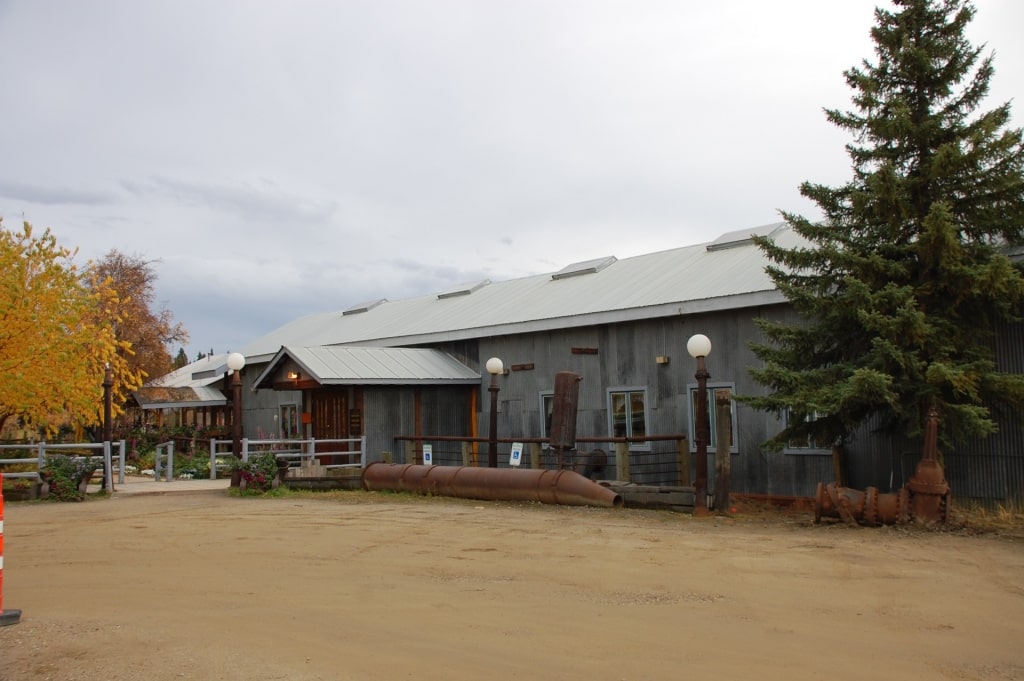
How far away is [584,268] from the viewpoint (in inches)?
943

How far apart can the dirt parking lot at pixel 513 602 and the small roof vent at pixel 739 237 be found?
8964 millimetres

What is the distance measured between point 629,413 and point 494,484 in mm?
4023

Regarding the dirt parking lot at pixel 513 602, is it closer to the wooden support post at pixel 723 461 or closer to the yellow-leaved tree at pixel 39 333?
the wooden support post at pixel 723 461

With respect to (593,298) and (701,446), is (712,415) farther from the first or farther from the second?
(593,298)

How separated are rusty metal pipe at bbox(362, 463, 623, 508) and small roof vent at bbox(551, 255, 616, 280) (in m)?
8.59

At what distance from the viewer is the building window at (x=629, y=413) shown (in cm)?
1792

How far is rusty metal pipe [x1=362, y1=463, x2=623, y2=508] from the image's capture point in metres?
14.3

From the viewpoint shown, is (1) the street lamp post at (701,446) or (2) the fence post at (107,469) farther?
(2) the fence post at (107,469)

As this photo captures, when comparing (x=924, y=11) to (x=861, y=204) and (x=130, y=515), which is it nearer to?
(x=861, y=204)

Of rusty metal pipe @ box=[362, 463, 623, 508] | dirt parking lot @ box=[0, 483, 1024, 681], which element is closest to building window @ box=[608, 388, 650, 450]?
rusty metal pipe @ box=[362, 463, 623, 508]

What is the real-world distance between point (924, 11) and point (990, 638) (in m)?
9.45

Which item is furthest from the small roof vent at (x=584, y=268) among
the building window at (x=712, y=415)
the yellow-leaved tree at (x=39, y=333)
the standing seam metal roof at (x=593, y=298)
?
the yellow-leaved tree at (x=39, y=333)

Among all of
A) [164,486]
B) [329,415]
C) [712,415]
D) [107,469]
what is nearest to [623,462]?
[712,415]

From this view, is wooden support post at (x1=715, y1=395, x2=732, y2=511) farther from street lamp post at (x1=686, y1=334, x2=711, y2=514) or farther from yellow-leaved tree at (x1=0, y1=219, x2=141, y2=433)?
yellow-leaved tree at (x1=0, y1=219, x2=141, y2=433)
